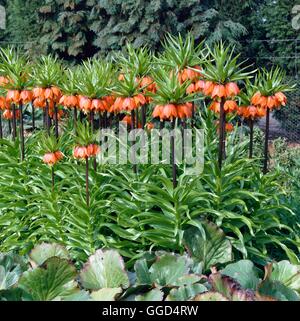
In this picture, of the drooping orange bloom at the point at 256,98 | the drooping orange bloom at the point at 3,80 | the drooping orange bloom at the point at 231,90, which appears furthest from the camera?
the drooping orange bloom at the point at 3,80

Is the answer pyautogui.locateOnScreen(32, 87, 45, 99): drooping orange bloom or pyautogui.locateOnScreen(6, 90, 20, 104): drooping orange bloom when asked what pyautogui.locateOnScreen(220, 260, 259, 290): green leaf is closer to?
pyautogui.locateOnScreen(32, 87, 45, 99): drooping orange bloom

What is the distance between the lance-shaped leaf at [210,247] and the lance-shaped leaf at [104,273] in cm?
58

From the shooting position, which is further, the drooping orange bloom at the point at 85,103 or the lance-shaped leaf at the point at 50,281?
the drooping orange bloom at the point at 85,103

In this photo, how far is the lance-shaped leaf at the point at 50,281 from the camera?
2.02m

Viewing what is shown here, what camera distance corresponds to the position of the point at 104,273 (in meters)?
2.16

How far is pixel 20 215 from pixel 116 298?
1.80 m

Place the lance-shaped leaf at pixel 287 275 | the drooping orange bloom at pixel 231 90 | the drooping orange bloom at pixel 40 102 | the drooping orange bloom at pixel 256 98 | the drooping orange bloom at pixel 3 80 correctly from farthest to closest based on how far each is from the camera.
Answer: the drooping orange bloom at pixel 3 80 < the drooping orange bloom at pixel 40 102 < the drooping orange bloom at pixel 256 98 < the drooping orange bloom at pixel 231 90 < the lance-shaped leaf at pixel 287 275

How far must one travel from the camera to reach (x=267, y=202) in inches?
130

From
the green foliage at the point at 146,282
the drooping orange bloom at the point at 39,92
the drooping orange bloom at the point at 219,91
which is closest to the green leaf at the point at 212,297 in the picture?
the green foliage at the point at 146,282

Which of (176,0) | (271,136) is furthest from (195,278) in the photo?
(271,136)

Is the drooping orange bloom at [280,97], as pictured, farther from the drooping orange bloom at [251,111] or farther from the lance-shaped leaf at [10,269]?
the lance-shaped leaf at [10,269]

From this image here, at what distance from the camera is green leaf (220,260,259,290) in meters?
2.15

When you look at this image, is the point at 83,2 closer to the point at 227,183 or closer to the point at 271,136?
the point at 271,136

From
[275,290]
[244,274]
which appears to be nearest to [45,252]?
[244,274]
